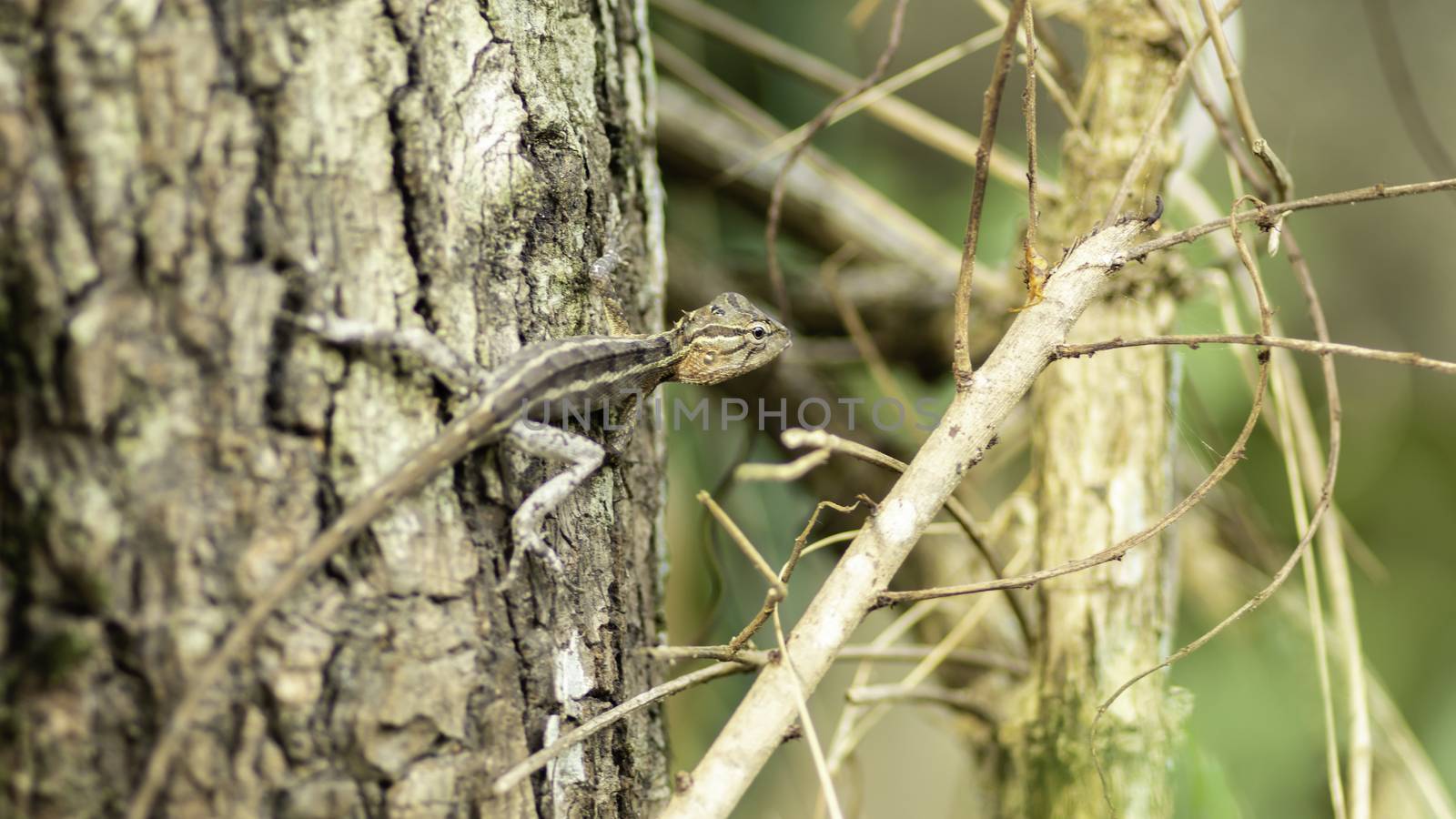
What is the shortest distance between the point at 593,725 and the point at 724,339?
1.96 m

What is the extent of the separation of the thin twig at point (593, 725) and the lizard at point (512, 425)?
1.20ft

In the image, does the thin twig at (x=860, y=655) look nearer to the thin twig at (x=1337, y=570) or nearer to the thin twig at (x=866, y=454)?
the thin twig at (x=866, y=454)

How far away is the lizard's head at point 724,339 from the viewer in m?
3.60

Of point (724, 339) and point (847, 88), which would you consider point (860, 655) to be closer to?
point (724, 339)

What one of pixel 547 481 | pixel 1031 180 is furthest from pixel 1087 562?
pixel 547 481

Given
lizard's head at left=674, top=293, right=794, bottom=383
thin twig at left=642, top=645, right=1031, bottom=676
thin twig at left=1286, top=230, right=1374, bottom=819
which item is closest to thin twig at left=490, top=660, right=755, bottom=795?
thin twig at left=642, top=645, right=1031, bottom=676

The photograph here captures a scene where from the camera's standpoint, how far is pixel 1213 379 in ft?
14.7

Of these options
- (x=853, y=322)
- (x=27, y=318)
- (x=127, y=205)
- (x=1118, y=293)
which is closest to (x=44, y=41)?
(x=127, y=205)

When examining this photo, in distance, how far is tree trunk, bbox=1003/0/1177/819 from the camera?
3146mm

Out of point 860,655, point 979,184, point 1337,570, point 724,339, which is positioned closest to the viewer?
point 979,184

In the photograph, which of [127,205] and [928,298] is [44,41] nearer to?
[127,205]

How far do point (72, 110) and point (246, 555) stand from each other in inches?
32.9

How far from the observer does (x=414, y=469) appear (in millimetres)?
1883

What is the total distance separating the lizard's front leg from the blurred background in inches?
40.7
